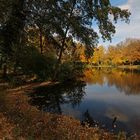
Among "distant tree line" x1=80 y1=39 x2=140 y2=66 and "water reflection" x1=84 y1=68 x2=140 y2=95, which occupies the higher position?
"distant tree line" x1=80 y1=39 x2=140 y2=66

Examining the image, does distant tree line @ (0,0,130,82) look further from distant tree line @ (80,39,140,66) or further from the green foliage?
distant tree line @ (80,39,140,66)

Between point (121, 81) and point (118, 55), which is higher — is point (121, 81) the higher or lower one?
the lower one

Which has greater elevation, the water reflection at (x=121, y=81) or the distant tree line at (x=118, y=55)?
the distant tree line at (x=118, y=55)

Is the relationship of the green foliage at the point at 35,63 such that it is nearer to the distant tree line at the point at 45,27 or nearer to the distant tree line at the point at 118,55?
the distant tree line at the point at 45,27

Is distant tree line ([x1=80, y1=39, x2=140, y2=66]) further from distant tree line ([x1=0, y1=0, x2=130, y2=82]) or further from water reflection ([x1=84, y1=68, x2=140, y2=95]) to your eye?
distant tree line ([x1=0, y1=0, x2=130, y2=82])

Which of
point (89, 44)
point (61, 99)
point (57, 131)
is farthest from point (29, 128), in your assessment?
point (89, 44)

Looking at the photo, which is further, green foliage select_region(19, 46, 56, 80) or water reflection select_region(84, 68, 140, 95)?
green foliage select_region(19, 46, 56, 80)

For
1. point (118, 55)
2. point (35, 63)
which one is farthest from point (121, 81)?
point (118, 55)

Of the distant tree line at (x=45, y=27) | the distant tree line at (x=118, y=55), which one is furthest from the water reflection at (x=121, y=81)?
the distant tree line at (x=118, y=55)

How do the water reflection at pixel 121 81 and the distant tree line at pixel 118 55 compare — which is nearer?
the water reflection at pixel 121 81

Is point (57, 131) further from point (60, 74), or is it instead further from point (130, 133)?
point (60, 74)

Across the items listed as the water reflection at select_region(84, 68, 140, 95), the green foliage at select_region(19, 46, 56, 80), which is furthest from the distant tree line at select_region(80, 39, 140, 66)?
the green foliage at select_region(19, 46, 56, 80)

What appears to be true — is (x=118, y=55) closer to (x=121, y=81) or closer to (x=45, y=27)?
(x=121, y=81)

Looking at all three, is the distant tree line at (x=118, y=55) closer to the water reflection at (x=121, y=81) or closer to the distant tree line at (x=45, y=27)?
the water reflection at (x=121, y=81)
